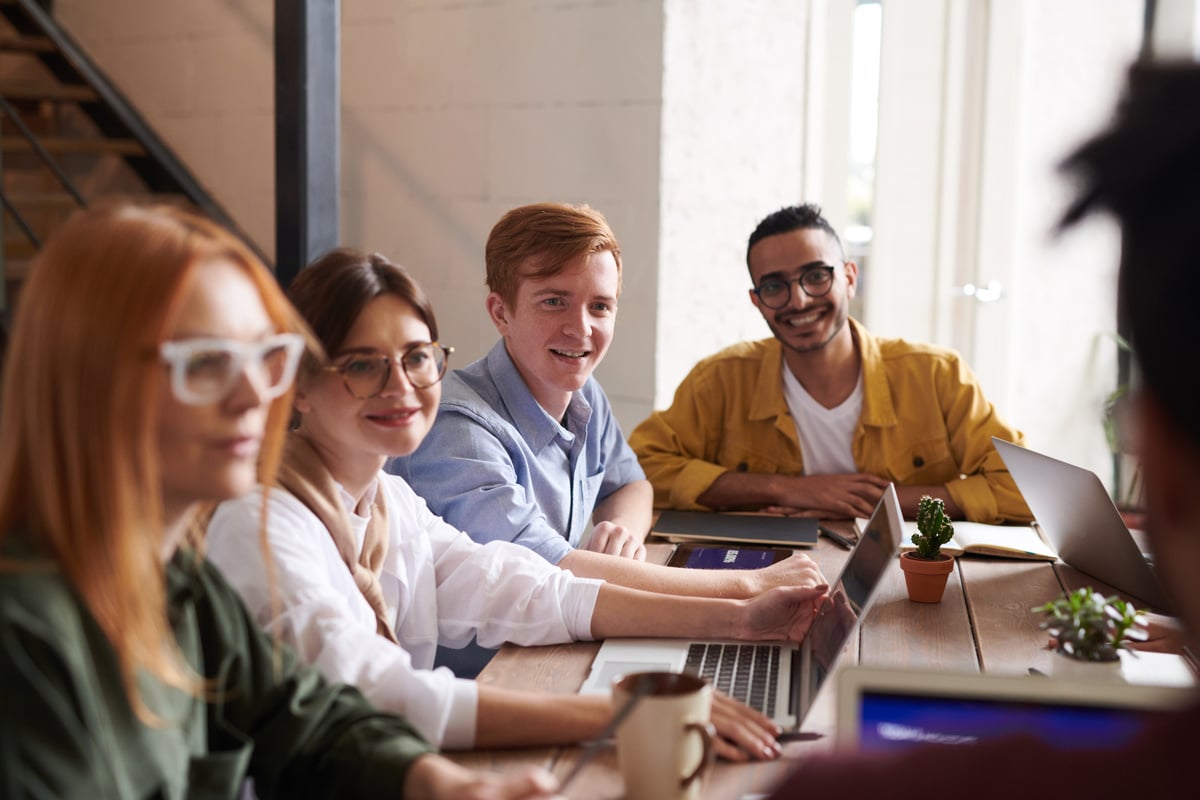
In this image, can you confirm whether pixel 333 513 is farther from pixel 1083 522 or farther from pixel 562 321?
pixel 1083 522

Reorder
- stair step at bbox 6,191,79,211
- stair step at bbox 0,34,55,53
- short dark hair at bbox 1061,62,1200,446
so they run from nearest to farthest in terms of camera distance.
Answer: short dark hair at bbox 1061,62,1200,446 → stair step at bbox 6,191,79,211 → stair step at bbox 0,34,55,53

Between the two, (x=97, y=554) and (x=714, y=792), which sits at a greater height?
(x=97, y=554)

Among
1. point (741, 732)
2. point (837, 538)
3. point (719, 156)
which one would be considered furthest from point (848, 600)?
point (719, 156)

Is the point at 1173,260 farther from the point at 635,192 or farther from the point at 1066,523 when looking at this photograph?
the point at 635,192

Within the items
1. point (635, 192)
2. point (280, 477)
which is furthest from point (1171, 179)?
point (635, 192)

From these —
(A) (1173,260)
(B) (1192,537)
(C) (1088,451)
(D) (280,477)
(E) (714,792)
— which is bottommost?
(C) (1088,451)

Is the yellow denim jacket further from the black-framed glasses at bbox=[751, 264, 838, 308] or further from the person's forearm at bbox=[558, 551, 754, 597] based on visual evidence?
the person's forearm at bbox=[558, 551, 754, 597]

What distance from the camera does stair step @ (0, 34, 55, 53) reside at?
3.89 meters

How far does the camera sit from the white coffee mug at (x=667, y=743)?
3.41 feet

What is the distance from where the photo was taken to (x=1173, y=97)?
1.77 feet

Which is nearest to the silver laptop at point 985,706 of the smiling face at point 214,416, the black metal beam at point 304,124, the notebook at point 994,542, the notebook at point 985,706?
the notebook at point 985,706

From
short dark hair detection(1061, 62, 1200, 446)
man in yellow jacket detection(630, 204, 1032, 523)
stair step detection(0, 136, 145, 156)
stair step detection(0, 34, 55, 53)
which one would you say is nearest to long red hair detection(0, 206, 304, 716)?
short dark hair detection(1061, 62, 1200, 446)

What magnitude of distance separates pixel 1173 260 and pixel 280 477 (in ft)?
3.45

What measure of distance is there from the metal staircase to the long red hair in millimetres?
3037
